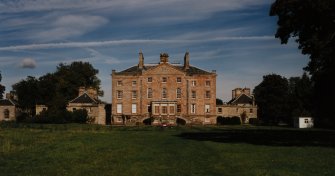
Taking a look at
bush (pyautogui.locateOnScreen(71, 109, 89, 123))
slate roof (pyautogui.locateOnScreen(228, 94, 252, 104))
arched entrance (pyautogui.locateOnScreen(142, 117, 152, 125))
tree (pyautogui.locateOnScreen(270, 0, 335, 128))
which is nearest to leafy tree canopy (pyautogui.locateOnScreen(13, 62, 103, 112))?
bush (pyautogui.locateOnScreen(71, 109, 89, 123))

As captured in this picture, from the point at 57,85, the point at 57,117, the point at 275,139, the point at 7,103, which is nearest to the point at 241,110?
the point at 57,117

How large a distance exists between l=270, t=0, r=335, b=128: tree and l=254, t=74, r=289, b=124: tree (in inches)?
2248

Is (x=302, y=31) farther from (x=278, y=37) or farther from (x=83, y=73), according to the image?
(x=83, y=73)

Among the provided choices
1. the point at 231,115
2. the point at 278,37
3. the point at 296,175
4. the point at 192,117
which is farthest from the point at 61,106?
the point at 296,175

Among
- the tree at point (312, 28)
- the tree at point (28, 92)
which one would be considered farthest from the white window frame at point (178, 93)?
the tree at point (312, 28)

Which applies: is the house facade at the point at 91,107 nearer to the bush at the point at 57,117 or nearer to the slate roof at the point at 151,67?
the bush at the point at 57,117

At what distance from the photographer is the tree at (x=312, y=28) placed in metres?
25.2

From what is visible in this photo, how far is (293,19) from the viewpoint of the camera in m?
26.8

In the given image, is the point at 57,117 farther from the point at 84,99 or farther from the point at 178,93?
the point at 178,93

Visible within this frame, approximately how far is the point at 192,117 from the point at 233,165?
6532 cm

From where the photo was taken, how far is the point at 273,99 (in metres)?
84.9

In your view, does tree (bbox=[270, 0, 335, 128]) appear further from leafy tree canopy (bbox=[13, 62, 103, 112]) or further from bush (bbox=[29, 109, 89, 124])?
leafy tree canopy (bbox=[13, 62, 103, 112])

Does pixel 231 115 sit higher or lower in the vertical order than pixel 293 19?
lower

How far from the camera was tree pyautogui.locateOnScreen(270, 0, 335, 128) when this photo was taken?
25.2 meters
